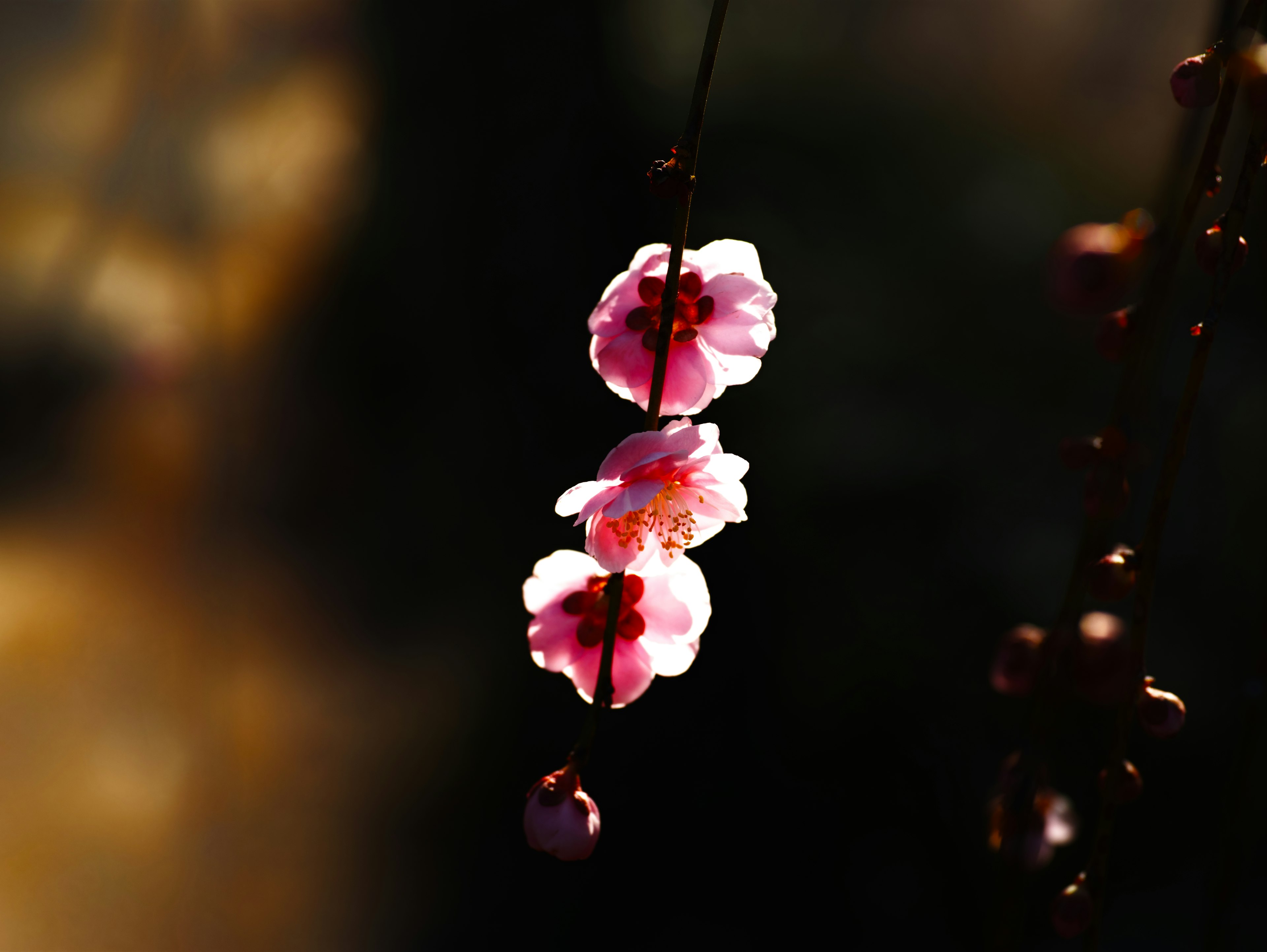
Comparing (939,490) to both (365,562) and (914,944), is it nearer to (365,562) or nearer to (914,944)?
(914,944)

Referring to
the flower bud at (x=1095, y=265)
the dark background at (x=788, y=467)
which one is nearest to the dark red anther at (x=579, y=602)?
the flower bud at (x=1095, y=265)

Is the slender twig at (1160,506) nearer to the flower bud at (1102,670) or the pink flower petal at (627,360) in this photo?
the flower bud at (1102,670)

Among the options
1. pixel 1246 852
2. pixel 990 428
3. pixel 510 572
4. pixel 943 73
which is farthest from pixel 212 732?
pixel 943 73

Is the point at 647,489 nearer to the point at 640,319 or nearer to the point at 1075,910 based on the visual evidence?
the point at 640,319

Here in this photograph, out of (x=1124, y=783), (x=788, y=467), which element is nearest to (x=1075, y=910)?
(x=1124, y=783)

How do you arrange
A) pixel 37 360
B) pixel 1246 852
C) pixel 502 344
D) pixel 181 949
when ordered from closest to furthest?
pixel 1246 852 → pixel 37 360 → pixel 181 949 → pixel 502 344

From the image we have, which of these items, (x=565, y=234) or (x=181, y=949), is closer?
(x=181, y=949)

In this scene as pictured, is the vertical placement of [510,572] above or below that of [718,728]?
above
